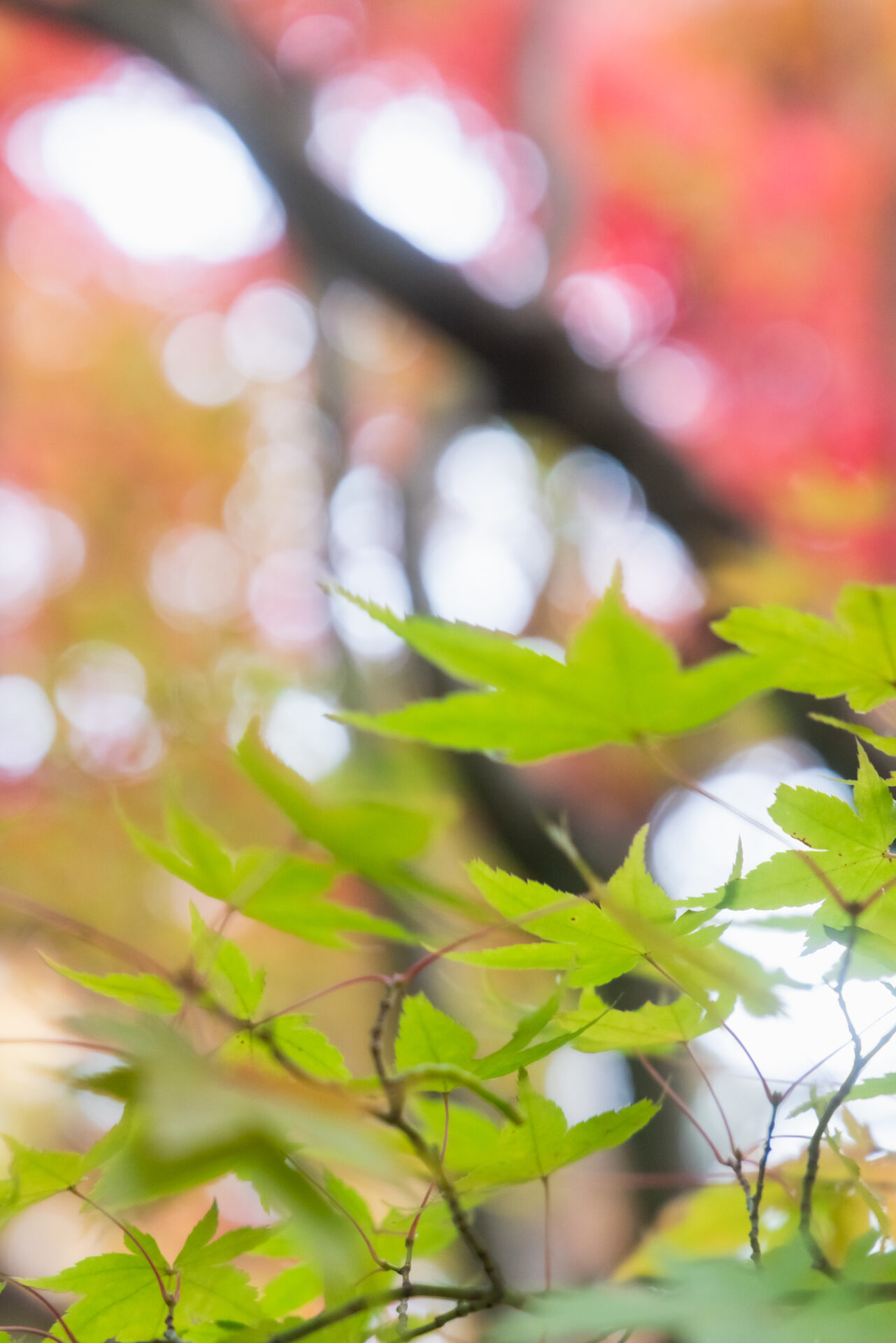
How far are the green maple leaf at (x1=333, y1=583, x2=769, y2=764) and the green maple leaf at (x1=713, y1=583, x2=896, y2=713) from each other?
5cm

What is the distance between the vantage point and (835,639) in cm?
28

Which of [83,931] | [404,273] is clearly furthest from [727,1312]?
[404,273]

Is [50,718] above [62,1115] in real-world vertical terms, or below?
above

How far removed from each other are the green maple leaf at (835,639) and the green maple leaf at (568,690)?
0.05 meters

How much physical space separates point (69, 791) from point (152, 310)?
2350 mm

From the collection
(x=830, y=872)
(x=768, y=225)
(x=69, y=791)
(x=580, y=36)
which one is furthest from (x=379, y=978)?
(x=580, y=36)

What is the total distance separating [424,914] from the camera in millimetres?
290

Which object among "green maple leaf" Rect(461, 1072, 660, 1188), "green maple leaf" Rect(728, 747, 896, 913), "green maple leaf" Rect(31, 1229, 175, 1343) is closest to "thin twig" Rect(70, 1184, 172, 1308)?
"green maple leaf" Rect(31, 1229, 175, 1343)

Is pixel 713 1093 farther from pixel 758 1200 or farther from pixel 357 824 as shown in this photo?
pixel 357 824

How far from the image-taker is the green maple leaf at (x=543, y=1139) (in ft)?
0.97

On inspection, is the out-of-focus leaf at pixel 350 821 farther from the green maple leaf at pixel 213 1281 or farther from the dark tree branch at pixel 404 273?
the dark tree branch at pixel 404 273

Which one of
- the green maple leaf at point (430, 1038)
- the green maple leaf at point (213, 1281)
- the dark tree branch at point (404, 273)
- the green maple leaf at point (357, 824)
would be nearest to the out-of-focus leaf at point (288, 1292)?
the green maple leaf at point (213, 1281)

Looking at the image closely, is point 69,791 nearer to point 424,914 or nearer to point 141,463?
point 141,463

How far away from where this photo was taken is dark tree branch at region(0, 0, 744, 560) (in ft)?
5.73
